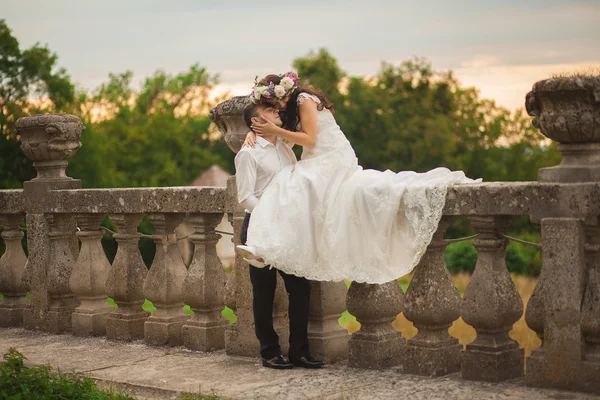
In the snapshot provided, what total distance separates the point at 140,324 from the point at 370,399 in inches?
111

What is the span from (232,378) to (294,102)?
173 cm

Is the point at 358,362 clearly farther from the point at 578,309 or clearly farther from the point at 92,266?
the point at 92,266

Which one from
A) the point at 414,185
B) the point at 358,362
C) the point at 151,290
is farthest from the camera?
the point at 151,290

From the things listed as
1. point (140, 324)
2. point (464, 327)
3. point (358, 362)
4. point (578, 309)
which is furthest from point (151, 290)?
point (464, 327)

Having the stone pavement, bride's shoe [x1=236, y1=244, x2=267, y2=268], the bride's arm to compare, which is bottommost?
the stone pavement

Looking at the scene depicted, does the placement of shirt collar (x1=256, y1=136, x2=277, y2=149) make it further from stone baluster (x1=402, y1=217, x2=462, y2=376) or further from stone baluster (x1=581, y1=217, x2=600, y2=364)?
stone baluster (x1=581, y1=217, x2=600, y2=364)

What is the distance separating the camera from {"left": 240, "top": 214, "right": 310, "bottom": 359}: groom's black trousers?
5867mm

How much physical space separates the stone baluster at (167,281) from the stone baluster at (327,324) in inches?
49.5

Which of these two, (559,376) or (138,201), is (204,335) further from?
(559,376)

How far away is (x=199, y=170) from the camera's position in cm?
5472

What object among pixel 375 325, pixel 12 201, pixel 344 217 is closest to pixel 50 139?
pixel 12 201

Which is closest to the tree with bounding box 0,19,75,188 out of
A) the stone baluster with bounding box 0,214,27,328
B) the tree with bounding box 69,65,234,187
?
the tree with bounding box 69,65,234,187

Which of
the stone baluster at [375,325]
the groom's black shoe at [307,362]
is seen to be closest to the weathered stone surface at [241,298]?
the groom's black shoe at [307,362]

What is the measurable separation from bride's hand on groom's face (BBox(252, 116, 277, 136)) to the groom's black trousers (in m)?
0.54
